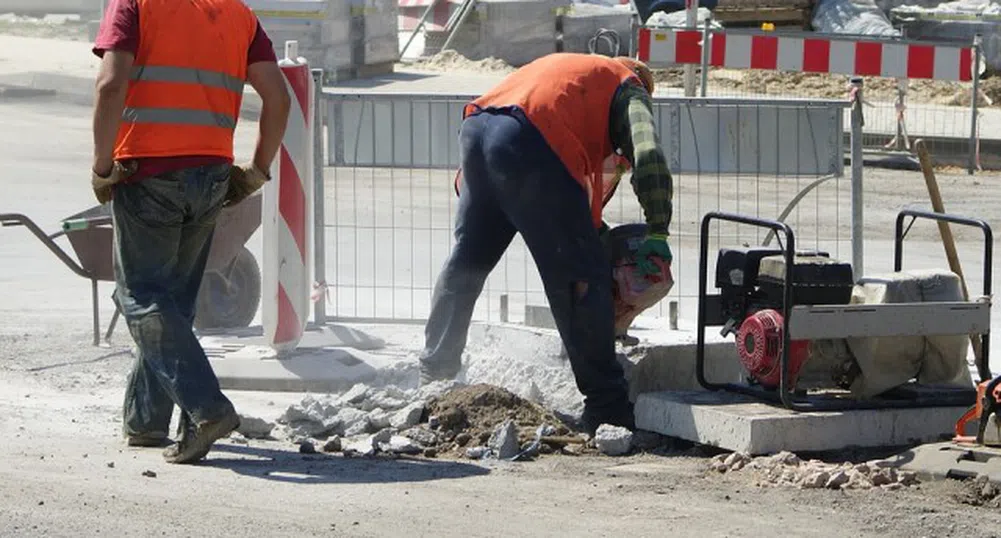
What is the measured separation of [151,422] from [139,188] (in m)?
0.91

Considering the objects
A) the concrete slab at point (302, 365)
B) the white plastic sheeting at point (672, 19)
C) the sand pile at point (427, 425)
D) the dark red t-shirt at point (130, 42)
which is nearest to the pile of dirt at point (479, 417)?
the sand pile at point (427, 425)

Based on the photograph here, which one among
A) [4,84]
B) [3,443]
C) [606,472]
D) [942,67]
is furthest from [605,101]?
[4,84]

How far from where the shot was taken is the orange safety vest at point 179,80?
6719 millimetres

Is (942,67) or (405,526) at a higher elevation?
(942,67)

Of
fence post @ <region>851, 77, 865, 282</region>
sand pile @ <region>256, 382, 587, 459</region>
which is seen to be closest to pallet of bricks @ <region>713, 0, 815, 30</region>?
fence post @ <region>851, 77, 865, 282</region>

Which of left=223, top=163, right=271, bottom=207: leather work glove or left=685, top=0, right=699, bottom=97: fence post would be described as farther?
left=685, top=0, right=699, bottom=97: fence post

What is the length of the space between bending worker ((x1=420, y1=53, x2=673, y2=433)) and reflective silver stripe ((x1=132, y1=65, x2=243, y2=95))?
3.96ft

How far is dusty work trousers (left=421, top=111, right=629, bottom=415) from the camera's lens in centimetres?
754

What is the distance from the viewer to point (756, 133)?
981 centimetres

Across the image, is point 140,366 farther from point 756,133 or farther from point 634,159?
point 756,133

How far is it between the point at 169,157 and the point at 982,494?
3073 mm

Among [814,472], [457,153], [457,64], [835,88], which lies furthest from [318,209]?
[457,64]

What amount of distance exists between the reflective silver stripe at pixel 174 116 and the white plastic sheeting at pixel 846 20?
19006mm

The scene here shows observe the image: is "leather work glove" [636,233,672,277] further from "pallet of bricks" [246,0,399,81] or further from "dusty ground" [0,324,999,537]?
"pallet of bricks" [246,0,399,81]
